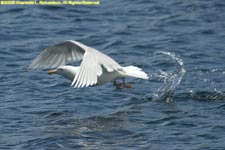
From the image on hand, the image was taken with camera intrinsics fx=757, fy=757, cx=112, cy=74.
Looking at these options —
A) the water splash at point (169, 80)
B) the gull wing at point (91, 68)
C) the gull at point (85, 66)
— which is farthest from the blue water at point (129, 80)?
the gull wing at point (91, 68)

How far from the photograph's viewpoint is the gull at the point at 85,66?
34.8 feet

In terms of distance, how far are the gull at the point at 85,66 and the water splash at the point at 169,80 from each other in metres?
0.73

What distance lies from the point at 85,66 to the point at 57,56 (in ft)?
5.42

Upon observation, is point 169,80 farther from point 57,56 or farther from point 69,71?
point 69,71

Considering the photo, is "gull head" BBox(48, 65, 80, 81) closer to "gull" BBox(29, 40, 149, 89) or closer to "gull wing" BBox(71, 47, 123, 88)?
"gull" BBox(29, 40, 149, 89)

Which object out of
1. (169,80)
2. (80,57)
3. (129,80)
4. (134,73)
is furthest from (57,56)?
(169,80)

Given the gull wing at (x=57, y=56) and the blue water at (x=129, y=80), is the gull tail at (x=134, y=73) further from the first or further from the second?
the gull wing at (x=57, y=56)

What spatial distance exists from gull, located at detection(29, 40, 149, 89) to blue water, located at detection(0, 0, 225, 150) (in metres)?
0.56

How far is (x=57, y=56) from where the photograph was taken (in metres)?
12.3

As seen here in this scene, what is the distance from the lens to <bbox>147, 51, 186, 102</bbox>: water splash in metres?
12.4

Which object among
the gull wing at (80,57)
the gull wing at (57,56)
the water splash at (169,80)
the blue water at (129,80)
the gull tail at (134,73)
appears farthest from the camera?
the water splash at (169,80)

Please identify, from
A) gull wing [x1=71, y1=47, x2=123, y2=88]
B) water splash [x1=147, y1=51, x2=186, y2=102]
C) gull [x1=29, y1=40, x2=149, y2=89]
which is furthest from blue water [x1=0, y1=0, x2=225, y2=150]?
gull wing [x1=71, y1=47, x2=123, y2=88]

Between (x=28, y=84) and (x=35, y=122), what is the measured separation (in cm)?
233

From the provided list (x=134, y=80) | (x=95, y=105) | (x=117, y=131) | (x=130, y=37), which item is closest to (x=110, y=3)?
(x=130, y=37)
